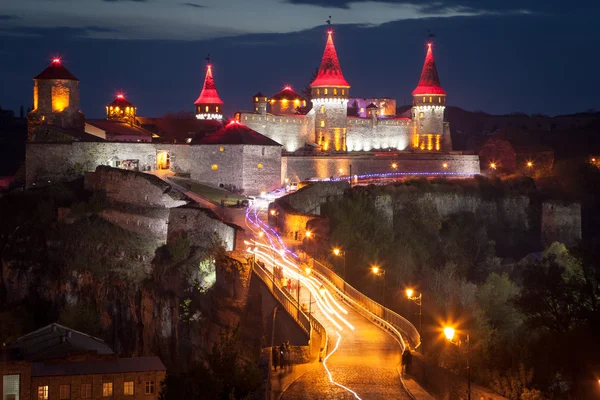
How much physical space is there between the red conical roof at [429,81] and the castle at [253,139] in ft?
0.30

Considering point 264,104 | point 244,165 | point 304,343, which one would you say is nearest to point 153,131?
point 264,104

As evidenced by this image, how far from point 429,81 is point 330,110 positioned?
32.4 feet

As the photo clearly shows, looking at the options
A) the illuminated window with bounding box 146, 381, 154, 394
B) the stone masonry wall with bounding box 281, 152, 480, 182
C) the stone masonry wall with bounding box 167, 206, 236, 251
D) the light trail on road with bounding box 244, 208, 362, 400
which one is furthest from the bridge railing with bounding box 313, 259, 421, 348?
the stone masonry wall with bounding box 281, 152, 480, 182

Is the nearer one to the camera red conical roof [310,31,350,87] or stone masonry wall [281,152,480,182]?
stone masonry wall [281,152,480,182]

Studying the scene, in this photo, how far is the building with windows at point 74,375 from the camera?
34.2 meters

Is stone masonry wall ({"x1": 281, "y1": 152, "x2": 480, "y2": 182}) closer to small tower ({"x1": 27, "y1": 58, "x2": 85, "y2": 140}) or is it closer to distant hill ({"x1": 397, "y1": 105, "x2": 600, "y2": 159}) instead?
small tower ({"x1": 27, "y1": 58, "x2": 85, "y2": 140})

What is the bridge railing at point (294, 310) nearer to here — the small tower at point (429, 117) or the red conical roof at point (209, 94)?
the small tower at point (429, 117)

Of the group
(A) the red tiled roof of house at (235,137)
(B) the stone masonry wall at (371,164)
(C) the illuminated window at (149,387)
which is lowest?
(C) the illuminated window at (149,387)

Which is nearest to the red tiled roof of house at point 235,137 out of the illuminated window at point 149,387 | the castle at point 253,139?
the castle at point 253,139

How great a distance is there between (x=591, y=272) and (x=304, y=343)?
11.2 m

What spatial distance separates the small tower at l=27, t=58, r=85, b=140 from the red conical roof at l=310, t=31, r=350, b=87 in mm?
17133

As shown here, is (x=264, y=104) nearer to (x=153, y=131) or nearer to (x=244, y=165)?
(x=153, y=131)

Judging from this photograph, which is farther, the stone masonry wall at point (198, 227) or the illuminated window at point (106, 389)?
the stone masonry wall at point (198, 227)

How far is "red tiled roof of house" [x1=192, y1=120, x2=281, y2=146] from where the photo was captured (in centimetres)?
6131
